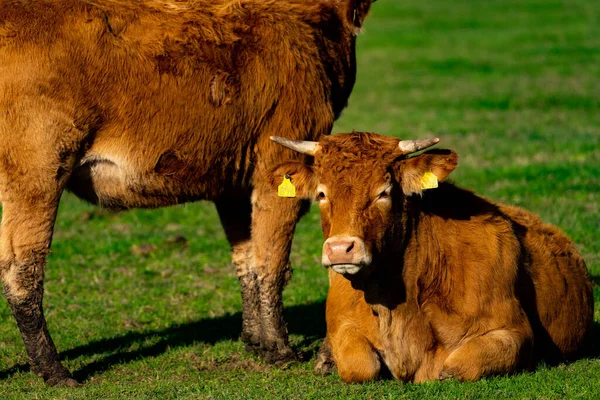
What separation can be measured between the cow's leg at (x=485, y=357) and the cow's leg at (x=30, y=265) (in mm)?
2779

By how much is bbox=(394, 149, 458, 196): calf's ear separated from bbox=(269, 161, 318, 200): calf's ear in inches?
25.6

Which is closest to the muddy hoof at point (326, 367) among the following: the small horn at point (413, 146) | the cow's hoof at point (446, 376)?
the cow's hoof at point (446, 376)

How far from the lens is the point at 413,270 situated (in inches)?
307

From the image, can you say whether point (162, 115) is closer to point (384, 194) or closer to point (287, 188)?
point (287, 188)

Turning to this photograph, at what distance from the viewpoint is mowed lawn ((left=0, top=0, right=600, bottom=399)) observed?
25.8 ft

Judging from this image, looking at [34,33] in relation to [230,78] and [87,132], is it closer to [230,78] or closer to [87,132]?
[87,132]

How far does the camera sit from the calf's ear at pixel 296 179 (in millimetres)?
7855

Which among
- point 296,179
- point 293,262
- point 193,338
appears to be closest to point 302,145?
point 296,179

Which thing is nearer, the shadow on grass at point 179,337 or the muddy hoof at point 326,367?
the muddy hoof at point 326,367

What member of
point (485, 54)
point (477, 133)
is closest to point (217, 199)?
point (477, 133)

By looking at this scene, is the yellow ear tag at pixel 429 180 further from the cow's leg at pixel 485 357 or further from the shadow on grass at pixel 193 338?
the shadow on grass at pixel 193 338

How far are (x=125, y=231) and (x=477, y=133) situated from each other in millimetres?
8739

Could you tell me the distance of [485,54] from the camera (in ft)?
112

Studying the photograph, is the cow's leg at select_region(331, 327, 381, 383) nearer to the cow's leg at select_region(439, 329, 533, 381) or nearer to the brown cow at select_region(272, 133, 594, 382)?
the brown cow at select_region(272, 133, 594, 382)
